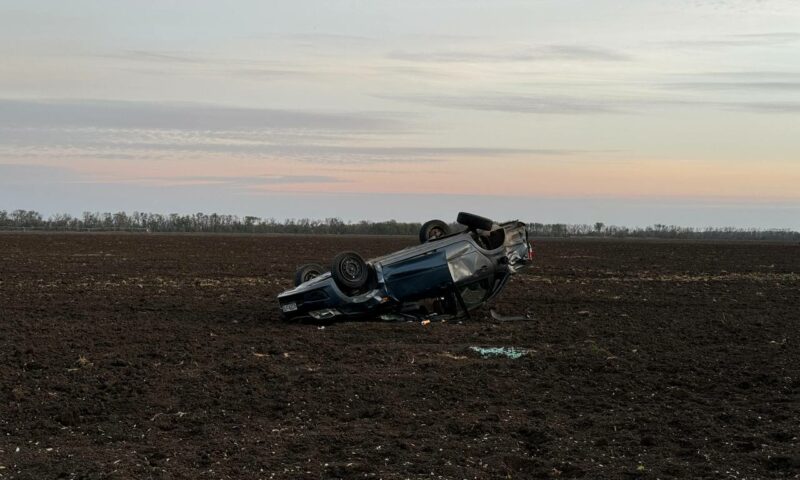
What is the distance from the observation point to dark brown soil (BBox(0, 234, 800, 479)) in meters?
6.46

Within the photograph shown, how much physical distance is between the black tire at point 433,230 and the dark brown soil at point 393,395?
5.90ft

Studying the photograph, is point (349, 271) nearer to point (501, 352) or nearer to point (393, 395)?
point (501, 352)

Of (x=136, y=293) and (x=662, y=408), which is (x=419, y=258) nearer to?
(x=662, y=408)

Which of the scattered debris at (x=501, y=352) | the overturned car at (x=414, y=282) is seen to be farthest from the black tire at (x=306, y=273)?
the scattered debris at (x=501, y=352)

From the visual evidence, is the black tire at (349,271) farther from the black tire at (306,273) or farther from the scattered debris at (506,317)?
the scattered debris at (506,317)

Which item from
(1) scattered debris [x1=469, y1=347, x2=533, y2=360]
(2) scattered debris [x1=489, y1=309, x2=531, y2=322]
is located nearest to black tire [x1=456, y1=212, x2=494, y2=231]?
(2) scattered debris [x1=489, y1=309, x2=531, y2=322]

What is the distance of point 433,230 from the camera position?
15625mm

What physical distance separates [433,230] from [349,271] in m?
2.51

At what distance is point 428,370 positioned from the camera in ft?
33.0

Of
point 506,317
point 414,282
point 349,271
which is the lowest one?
point 506,317

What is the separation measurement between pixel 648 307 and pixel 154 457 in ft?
42.1

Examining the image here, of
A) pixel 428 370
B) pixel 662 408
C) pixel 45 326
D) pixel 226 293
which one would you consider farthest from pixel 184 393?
pixel 226 293

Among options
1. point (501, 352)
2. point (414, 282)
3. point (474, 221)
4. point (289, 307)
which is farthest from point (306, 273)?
point (501, 352)

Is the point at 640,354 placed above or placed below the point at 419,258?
below
